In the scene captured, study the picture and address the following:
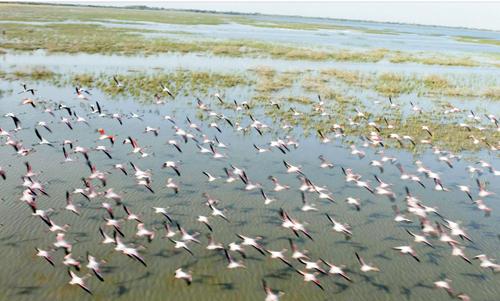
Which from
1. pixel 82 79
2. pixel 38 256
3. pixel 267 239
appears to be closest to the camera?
pixel 38 256

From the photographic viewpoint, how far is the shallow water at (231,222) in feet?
44.7

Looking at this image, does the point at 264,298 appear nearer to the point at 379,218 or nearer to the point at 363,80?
the point at 379,218

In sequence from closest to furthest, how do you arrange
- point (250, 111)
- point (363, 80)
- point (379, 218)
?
1. point (379, 218)
2. point (250, 111)
3. point (363, 80)

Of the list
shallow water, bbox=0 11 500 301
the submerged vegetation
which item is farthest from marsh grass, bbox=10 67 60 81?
shallow water, bbox=0 11 500 301

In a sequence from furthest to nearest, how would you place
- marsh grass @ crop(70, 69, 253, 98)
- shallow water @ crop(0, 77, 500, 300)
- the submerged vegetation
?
marsh grass @ crop(70, 69, 253, 98) < the submerged vegetation < shallow water @ crop(0, 77, 500, 300)

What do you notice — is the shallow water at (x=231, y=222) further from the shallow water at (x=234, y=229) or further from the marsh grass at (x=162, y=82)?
the marsh grass at (x=162, y=82)

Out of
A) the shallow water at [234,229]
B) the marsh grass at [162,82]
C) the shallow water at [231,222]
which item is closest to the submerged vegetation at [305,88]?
the marsh grass at [162,82]

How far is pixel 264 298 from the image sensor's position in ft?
43.8

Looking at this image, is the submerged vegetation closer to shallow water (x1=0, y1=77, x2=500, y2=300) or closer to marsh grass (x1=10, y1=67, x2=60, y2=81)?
marsh grass (x1=10, y1=67, x2=60, y2=81)

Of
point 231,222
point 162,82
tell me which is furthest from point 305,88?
point 231,222

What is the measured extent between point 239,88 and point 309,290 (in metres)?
30.2

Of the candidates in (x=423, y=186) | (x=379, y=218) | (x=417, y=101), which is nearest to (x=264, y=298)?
(x=379, y=218)

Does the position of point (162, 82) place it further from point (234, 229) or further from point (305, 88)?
point (234, 229)

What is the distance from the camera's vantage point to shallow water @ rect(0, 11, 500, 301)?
13609 millimetres
